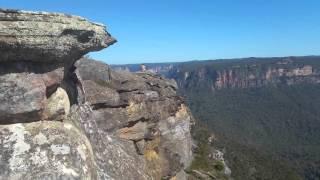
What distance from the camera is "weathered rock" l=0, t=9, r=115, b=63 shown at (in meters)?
10.4

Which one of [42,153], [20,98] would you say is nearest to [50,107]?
[20,98]

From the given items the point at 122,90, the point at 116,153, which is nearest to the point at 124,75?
the point at 122,90

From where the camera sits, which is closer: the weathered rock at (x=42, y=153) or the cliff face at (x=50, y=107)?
the weathered rock at (x=42, y=153)

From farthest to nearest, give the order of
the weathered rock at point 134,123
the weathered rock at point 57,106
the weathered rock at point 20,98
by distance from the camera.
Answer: the weathered rock at point 134,123, the weathered rock at point 57,106, the weathered rock at point 20,98

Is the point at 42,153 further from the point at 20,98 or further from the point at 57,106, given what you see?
the point at 57,106

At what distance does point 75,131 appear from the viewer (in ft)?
38.1

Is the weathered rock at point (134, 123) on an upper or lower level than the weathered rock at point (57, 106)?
lower

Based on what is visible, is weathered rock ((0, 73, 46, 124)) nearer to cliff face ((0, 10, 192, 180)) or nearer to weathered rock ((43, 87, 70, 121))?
cliff face ((0, 10, 192, 180))

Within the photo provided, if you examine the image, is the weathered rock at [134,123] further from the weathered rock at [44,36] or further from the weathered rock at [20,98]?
the weathered rock at [44,36]

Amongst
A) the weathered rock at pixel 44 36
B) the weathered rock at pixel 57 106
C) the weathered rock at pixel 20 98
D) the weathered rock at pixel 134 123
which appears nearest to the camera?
the weathered rock at pixel 44 36

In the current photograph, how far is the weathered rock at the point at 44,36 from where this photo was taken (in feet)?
34.2

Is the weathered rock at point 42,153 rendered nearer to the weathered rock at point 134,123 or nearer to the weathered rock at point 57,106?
the weathered rock at point 57,106

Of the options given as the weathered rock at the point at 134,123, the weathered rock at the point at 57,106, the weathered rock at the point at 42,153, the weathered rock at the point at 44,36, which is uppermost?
the weathered rock at the point at 44,36

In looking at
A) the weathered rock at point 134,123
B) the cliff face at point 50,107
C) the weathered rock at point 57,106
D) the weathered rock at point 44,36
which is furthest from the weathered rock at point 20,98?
the weathered rock at point 134,123
